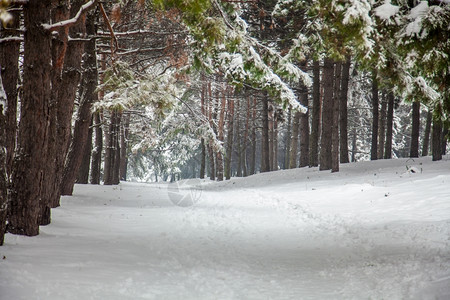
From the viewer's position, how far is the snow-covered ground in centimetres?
436

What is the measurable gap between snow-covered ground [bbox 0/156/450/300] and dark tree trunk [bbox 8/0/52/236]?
0.52 metres

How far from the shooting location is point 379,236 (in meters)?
7.06

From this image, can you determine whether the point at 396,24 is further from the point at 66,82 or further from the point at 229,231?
the point at 66,82

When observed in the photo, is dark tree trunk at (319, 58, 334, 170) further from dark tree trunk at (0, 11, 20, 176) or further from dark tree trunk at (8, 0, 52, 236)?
dark tree trunk at (0, 11, 20, 176)

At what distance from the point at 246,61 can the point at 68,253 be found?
5.15 metres

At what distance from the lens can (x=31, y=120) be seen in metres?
5.88

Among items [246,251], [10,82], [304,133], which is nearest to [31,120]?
[10,82]

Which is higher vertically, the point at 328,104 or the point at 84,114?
the point at 328,104

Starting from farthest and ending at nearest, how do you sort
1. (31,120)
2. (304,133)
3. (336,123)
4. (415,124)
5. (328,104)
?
(304,133) < (415,124) < (328,104) < (336,123) < (31,120)

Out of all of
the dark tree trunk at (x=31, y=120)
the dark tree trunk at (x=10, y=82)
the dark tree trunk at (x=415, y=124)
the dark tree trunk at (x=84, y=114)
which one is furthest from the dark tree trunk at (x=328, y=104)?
the dark tree trunk at (x=10, y=82)

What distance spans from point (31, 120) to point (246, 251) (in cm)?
411

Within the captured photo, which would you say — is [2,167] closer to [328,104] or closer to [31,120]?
[31,120]

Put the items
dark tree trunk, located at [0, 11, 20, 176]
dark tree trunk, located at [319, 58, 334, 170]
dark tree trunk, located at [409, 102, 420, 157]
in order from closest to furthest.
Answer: dark tree trunk, located at [0, 11, 20, 176] < dark tree trunk, located at [319, 58, 334, 170] < dark tree trunk, located at [409, 102, 420, 157]

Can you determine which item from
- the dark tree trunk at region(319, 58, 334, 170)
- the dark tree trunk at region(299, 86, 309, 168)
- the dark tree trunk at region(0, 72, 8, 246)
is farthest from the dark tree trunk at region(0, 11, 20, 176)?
the dark tree trunk at region(299, 86, 309, 168)
